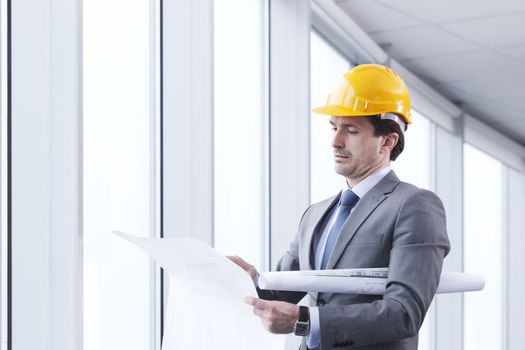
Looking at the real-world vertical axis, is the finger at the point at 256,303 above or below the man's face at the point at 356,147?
below

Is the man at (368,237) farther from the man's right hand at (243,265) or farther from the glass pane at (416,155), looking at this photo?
the glass pane at (416,155)

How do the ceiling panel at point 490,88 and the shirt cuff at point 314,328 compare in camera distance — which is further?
the ceiling panel at point 490,88

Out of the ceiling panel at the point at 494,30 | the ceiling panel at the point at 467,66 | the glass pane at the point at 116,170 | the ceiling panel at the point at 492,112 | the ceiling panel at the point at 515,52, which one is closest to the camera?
the glass pane at the point at 116,170

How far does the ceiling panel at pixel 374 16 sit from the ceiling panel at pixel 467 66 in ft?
2.76

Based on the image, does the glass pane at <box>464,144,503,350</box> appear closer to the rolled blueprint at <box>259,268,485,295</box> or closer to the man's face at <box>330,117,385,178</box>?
the man's face at <box>330,117,385,178</box>

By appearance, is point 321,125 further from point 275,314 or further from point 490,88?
point 275,314

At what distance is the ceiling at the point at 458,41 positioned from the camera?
170 inches

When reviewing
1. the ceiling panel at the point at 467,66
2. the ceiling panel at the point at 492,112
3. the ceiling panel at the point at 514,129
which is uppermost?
the ceiling panel at the point at 467,66

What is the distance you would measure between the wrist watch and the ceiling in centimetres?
286

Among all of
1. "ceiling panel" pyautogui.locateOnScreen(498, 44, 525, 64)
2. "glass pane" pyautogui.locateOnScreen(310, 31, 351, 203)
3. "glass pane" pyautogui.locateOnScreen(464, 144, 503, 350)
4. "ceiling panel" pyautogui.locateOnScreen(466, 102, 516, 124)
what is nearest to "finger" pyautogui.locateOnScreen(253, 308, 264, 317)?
"glass pane" pyautogui.locateOnScreen(310, 31, 351, 203)

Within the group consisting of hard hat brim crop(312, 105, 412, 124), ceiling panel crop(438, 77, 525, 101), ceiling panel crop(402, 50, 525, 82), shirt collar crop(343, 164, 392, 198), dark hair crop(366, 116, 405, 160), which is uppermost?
ceiling panel crop(402, 50, 525, 82)

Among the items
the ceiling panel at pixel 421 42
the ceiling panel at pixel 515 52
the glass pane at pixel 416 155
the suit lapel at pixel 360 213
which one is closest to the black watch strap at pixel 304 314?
the suit lapel at pixel 360 213

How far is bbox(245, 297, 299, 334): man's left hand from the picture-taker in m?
1.60

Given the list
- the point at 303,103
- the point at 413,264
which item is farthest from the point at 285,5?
the point at 413,264
